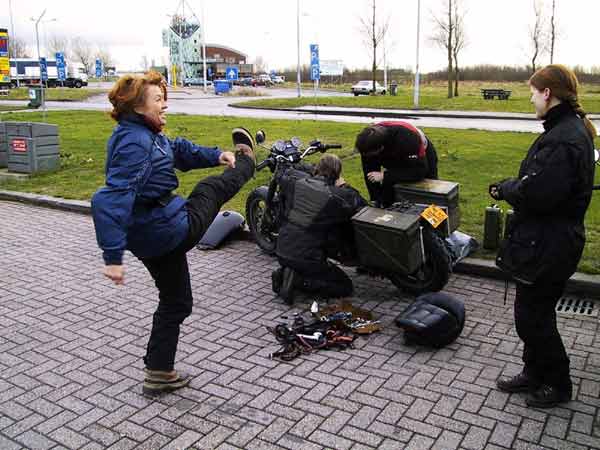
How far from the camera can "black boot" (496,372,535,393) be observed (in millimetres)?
4086

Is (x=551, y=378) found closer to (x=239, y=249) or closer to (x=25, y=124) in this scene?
(x=239, y=249)

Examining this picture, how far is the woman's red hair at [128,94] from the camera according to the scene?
366cm

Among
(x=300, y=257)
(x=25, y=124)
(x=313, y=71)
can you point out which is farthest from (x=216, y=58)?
(x=300, y=257)

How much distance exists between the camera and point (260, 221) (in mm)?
7344

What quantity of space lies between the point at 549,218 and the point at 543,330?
0.69 meters

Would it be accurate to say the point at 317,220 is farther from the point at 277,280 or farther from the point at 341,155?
Result: the point at 341,155

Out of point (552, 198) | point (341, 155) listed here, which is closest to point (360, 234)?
point (552, 198)

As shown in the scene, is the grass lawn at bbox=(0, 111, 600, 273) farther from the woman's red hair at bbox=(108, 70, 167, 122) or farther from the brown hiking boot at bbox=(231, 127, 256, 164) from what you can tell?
the woman's red hair at bbox=(108, 70, 167, 122)

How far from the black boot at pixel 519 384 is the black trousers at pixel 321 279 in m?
1.97

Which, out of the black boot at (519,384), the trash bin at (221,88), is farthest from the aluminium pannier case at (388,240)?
the trash bin at (221,88)

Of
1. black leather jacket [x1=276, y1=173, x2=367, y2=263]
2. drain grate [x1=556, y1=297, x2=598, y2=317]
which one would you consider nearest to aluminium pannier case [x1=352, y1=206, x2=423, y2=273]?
black leather jacket [x1=276, y1=173, x2=367, y2=263]

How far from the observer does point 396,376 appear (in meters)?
4.37

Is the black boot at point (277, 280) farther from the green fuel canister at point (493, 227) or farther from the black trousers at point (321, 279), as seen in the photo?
the green fuel canister at point (493, 227)

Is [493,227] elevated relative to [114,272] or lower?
lower
